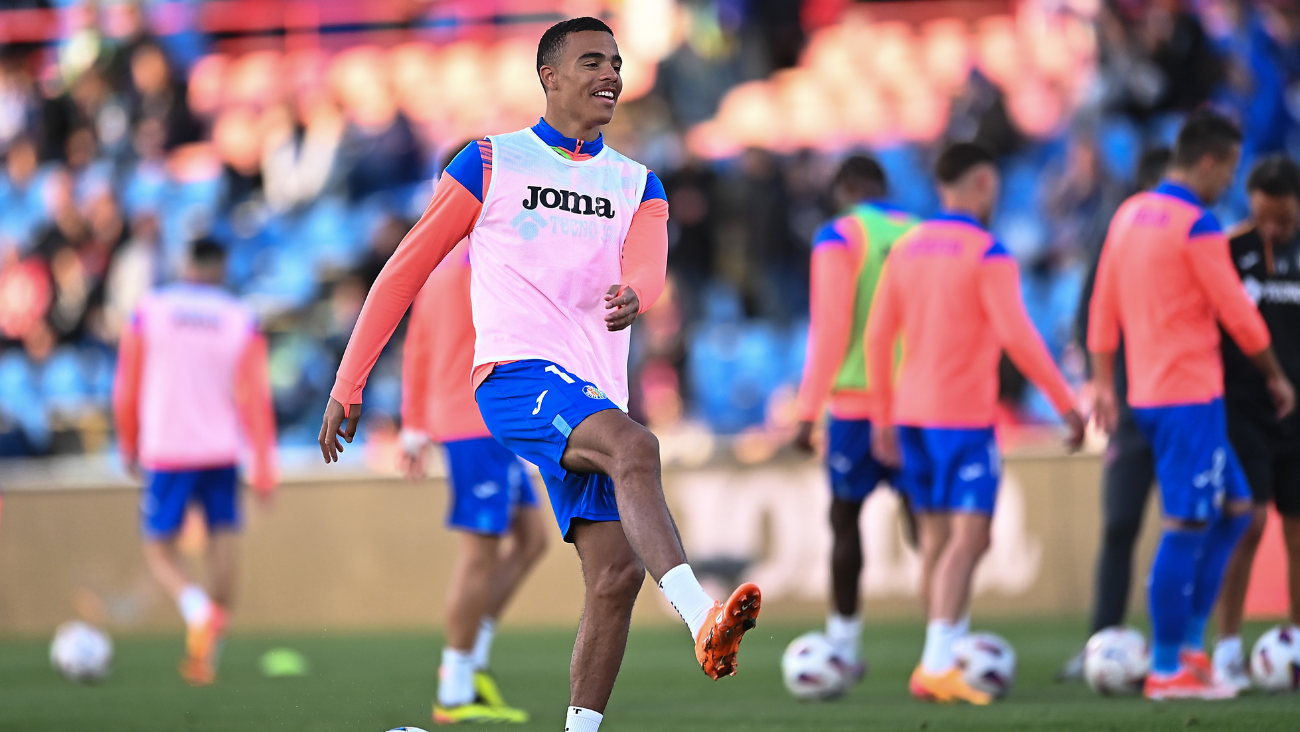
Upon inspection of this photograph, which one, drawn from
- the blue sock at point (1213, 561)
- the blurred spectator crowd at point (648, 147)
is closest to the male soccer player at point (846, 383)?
the blue sock at point (1213, 561)

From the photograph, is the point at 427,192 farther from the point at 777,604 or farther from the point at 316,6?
the point at 777,604

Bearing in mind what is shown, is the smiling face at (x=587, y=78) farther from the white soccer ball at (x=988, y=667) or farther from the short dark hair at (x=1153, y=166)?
the short dark hair at (x=1153, y=166)

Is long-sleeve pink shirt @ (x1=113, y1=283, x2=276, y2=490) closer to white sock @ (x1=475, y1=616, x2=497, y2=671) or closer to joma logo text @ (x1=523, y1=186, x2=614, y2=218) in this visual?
white sock @ (x1=475, y1=616, x2=497, y2=671)

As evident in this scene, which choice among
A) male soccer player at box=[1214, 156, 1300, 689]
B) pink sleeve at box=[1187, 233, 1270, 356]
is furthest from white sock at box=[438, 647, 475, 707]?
pink sleeve at box=[1187, 233, 1270, 356]

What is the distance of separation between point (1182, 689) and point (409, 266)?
13.2ft

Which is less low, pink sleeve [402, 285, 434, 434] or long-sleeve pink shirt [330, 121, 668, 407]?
long-sleeve pink shirt [330, 121, 668, 407]

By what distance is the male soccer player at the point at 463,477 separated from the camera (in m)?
7.31

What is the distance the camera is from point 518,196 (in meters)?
5.05

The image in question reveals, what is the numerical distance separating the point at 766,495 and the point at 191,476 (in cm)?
442

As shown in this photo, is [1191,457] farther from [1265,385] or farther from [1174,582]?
[1265,385]

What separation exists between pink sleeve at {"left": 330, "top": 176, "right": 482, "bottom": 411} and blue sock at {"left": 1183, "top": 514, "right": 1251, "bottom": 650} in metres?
3.89

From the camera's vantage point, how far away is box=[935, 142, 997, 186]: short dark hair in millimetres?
7930

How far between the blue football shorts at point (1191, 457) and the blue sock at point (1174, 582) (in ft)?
0.43

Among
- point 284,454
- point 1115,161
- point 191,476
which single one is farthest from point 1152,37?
point 191,476
